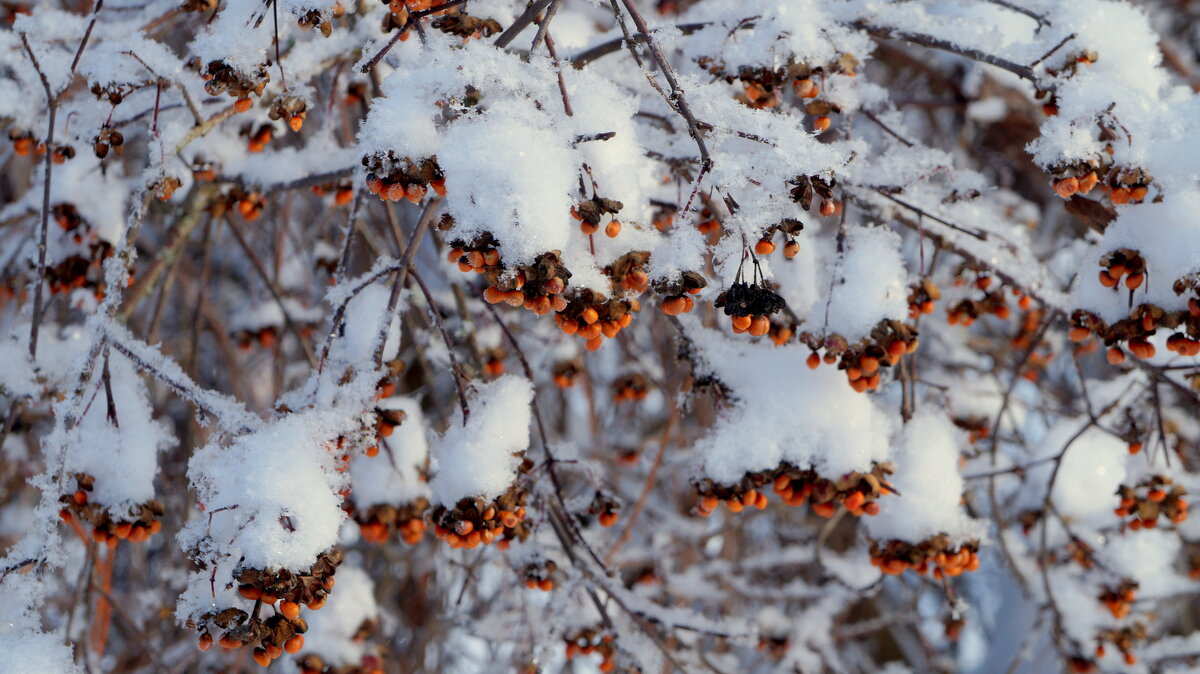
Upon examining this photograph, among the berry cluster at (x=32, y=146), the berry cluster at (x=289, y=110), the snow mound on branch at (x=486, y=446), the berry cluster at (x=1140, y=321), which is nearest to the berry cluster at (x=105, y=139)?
the berry cluster at (x=32, y=146)

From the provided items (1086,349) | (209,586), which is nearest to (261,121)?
(209,586)

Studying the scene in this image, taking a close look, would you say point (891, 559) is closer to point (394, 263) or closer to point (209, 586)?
point (394, 263)

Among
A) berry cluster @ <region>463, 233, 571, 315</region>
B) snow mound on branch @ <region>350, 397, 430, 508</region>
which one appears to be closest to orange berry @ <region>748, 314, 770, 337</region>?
berry cluster @ <region>463, 233, 571, 315</region>

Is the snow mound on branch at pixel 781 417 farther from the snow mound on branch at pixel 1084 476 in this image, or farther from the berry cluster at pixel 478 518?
the snow mound on branch at pixel 1084 476

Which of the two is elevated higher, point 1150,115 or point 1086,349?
point 1086,349

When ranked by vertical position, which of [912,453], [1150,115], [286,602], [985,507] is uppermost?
[985,507]

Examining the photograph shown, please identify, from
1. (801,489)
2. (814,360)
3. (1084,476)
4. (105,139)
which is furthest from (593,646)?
(1084,476)
